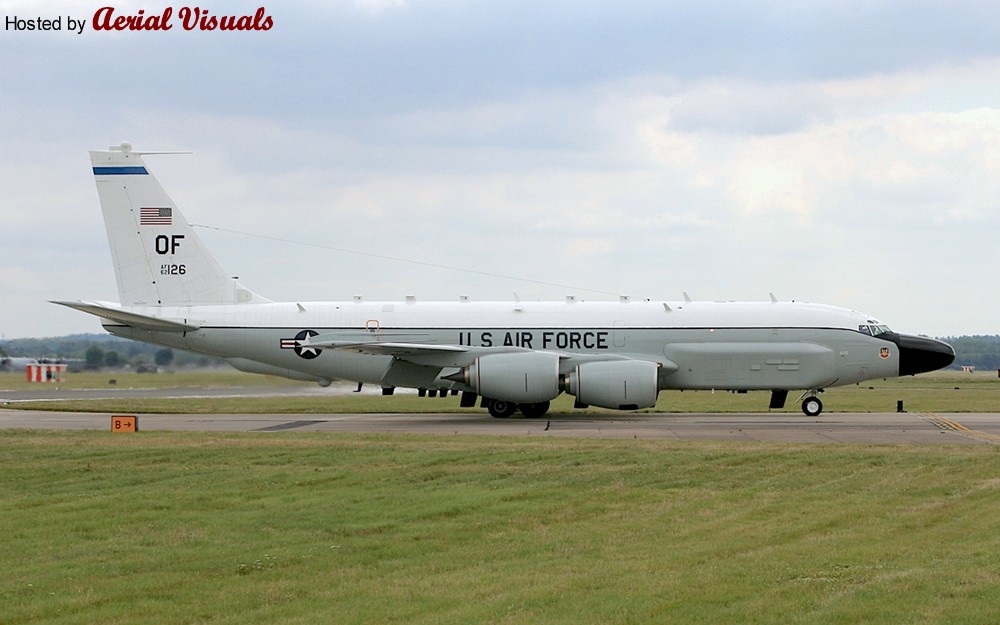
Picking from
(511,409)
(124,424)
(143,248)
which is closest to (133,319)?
(143,248)

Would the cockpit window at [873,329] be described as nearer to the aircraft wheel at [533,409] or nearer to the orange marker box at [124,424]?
the aircraft wheel at [533,409]

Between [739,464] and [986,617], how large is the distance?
39.2 feet

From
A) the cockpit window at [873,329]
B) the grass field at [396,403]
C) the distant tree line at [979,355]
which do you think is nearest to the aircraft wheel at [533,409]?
the grass field at [396,403]

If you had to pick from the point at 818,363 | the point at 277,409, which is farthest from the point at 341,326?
the point at 818,363

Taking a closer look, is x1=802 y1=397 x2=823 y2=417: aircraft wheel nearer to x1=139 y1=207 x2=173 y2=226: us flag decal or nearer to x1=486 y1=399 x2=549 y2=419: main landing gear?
x1=486 y1=399 x2=549 y2=419: main landing gear

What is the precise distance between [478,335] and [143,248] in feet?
38.9

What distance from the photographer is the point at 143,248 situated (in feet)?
128

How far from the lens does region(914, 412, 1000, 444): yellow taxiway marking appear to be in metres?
27.8

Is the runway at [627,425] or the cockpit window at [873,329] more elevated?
the cockpit window at [873,329]

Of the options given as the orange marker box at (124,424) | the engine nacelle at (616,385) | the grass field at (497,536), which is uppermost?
the engine nacelle at (616,385)

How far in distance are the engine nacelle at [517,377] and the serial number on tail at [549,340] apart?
5.85ft

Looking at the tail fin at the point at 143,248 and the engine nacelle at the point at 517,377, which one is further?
the tail fin at the point at 143,248

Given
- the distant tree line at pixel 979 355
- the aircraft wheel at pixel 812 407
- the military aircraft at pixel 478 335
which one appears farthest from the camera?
the distant tree line at pixel 979 355

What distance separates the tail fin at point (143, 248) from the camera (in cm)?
3888
